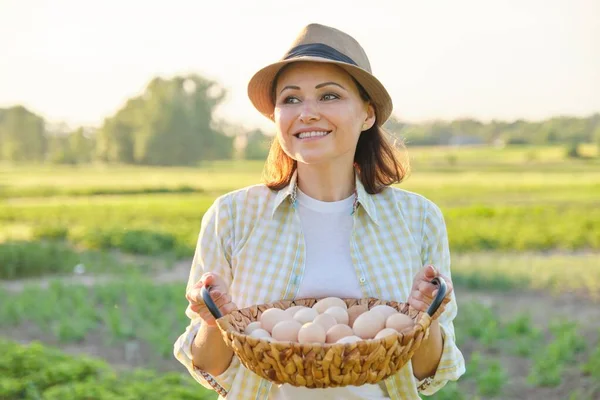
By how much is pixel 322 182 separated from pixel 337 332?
0.52 m

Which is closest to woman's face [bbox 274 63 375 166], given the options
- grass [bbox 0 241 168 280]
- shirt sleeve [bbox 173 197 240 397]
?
shirt sleeve [bbox 173 197 240 397]

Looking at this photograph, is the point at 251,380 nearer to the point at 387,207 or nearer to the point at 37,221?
the point at 387,207

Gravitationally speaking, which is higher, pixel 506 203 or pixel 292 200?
pixel 292 200

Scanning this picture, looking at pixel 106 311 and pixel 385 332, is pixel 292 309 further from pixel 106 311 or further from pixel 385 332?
pixel 106 311

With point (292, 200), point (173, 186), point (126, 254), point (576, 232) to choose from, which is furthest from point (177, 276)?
point (292, 200)

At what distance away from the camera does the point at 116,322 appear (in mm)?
6613

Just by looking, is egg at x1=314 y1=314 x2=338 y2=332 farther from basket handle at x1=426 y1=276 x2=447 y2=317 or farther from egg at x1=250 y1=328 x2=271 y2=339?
basket handle at x1=426 y1=276 x2=447 y2=317

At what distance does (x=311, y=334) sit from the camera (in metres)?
1.80

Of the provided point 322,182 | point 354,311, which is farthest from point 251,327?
point 322,182

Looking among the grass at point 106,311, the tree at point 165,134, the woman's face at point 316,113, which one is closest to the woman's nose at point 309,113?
the woman's face at point 316,113

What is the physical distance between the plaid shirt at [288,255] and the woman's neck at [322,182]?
4 centimetres

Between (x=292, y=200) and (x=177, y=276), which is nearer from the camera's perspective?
(x=292, y=200)

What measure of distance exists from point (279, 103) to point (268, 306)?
531 millimetres

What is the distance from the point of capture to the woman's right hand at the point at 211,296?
187cm
